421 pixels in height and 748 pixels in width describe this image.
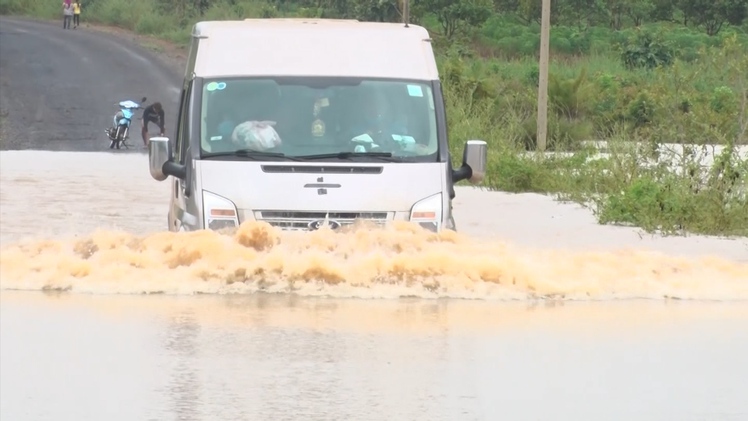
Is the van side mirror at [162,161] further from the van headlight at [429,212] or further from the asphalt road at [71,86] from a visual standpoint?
the asphalt road at [71,86]

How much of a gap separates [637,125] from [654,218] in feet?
60.4

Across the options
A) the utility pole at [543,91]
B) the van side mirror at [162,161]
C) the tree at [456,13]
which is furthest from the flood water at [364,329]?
the tree at [456,13]

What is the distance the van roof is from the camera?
12836mm

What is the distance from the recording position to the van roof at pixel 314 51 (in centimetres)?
1284

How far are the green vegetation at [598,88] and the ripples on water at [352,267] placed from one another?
184 inches

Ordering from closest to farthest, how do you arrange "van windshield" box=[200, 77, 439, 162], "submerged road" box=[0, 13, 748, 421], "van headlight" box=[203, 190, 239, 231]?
"submerged road" box=[0, 13, 748, 421] → "van headlight" box=[203, 190, 239, 231] → "van windshield" box=[200, 77, 439, 162]

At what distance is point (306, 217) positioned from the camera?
38.9 feet

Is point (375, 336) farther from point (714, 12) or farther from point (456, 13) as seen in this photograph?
point (714, 12)

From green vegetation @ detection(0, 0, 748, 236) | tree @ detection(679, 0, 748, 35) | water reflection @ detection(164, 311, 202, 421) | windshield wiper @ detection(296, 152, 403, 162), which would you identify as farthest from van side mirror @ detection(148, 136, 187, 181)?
tree @ detection(679, 0, 748, 35)

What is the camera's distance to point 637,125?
3684 centimetres

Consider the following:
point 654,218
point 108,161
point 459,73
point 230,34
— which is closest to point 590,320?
point 230,34

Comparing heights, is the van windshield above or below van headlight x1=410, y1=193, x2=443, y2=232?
above

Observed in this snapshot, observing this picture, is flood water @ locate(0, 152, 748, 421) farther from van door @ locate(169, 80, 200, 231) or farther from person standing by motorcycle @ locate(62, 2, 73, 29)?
person standing by motorcycle @ locate(62, 2, 73, 29)

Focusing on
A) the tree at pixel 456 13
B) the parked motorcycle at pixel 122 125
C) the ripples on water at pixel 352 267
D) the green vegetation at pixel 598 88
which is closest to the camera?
the ripples on water at pixel 352 267
